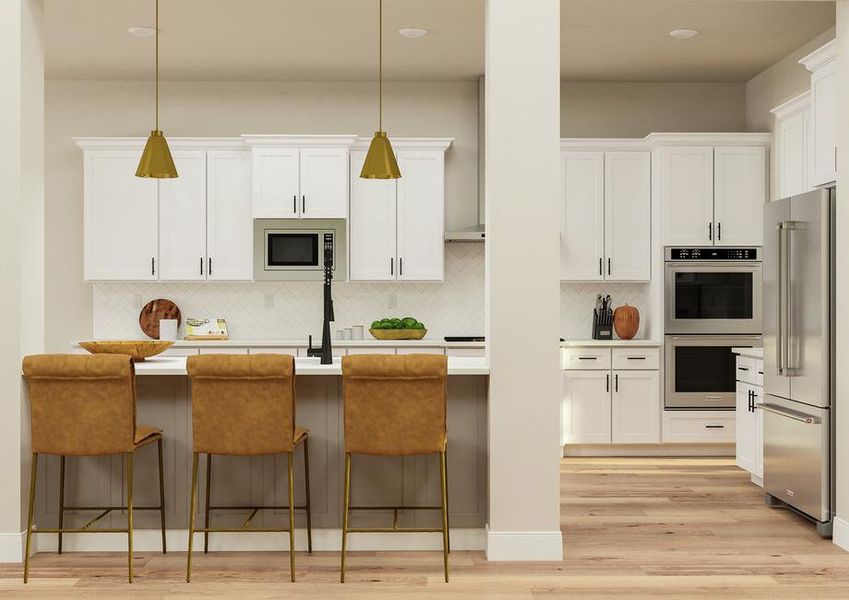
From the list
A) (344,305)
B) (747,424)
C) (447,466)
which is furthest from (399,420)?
(344,305)

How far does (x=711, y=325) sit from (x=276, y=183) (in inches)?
143

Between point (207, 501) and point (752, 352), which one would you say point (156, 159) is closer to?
point (207, 501)

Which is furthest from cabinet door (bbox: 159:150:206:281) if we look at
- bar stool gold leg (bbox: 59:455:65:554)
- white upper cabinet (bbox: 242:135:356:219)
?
bar stool gold leg (bbox: 59:455:65:554)

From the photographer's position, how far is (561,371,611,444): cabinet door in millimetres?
6723

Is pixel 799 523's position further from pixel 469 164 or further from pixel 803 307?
pixel 469 164

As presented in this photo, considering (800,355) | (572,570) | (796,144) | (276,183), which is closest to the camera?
(572,570)

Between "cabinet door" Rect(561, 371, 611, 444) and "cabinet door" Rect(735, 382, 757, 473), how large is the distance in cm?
112

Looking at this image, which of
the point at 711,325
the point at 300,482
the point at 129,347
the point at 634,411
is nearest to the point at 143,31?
the point at 129,347

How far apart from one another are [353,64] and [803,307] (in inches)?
150

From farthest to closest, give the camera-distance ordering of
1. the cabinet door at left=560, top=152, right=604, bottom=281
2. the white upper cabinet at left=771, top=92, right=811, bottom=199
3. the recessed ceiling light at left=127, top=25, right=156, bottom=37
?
the cabinet door at left=560, top=152, right=604, bottom=281
the recessed ceiling light at left=127, top=25, right=156, bottom=37
the white upper cabinet at left=771, top=92, right=811, bottom=199

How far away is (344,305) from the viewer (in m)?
7.14

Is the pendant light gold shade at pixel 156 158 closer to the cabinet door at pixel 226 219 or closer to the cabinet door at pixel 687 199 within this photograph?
the cabinet door at pixel 226 219

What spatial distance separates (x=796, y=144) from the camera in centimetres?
548

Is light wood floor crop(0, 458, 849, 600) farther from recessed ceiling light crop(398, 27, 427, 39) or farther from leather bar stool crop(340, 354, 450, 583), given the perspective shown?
recessed ceiling light crop(398, 27, 427, 39)
